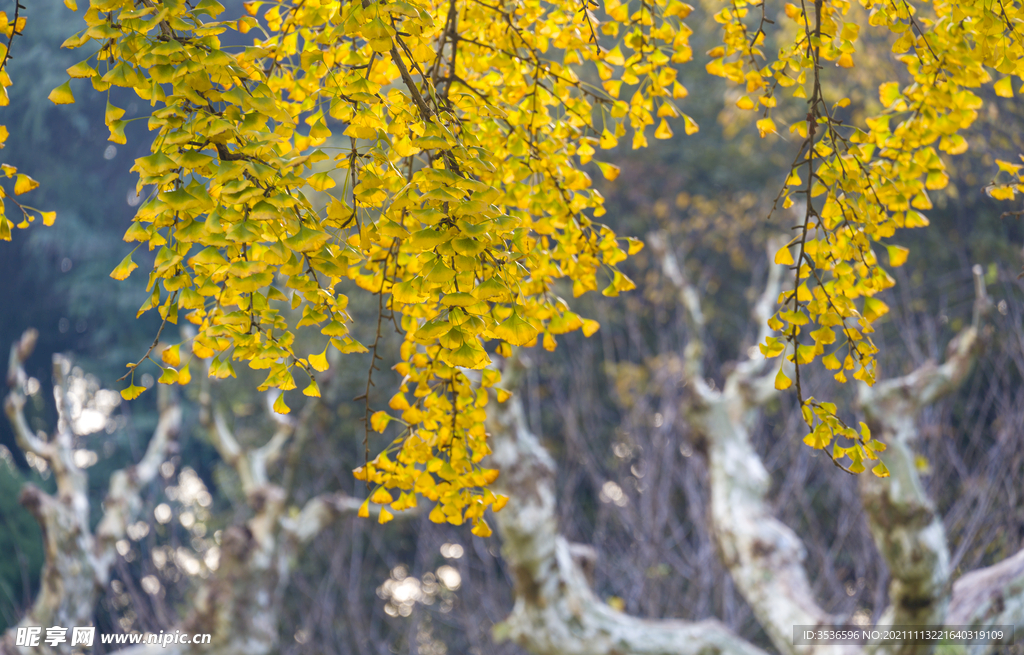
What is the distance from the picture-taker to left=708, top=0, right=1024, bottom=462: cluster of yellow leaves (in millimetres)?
863

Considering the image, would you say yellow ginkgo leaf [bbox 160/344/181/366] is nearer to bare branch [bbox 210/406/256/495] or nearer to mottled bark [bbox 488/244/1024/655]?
mottled bark [bbox 488/244/1024/655]

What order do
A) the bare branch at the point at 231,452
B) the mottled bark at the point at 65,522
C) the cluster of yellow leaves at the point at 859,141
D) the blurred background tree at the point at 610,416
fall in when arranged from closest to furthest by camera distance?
the cluster of yellow leaves at the point at 859,141, the mottled bark at the point at 65,522, the bare branch at the point at 231,452, the blurred background tree at the point at 610,416

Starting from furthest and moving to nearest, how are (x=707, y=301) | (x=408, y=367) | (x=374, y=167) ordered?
(x=707, y=301)
(x=408, y=367)
(x=374, y=167)

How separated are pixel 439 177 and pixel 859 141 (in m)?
0.82

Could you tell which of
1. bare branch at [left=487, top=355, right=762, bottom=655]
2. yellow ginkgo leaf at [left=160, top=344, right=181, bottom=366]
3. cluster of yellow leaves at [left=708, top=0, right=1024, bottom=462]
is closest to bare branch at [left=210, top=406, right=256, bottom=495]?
bare branch at [left=487, top=355, right=762, bottom=655]

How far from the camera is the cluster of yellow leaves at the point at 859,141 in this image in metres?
0.86

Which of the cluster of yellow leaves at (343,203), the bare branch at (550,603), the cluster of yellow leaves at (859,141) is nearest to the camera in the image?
the cluster of yellow leaves at (343,203)

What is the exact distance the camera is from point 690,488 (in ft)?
12.1

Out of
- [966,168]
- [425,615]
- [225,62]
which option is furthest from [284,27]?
[425,615]

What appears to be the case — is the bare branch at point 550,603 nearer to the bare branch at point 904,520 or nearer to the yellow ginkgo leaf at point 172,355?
the bare branch at point 904,520

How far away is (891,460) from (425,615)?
12.4 feet

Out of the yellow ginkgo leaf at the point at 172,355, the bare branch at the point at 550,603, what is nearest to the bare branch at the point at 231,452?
the bare branch at the point at 550,603

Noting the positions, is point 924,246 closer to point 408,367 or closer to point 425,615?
point 425,615

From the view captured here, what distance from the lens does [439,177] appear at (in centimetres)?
61
